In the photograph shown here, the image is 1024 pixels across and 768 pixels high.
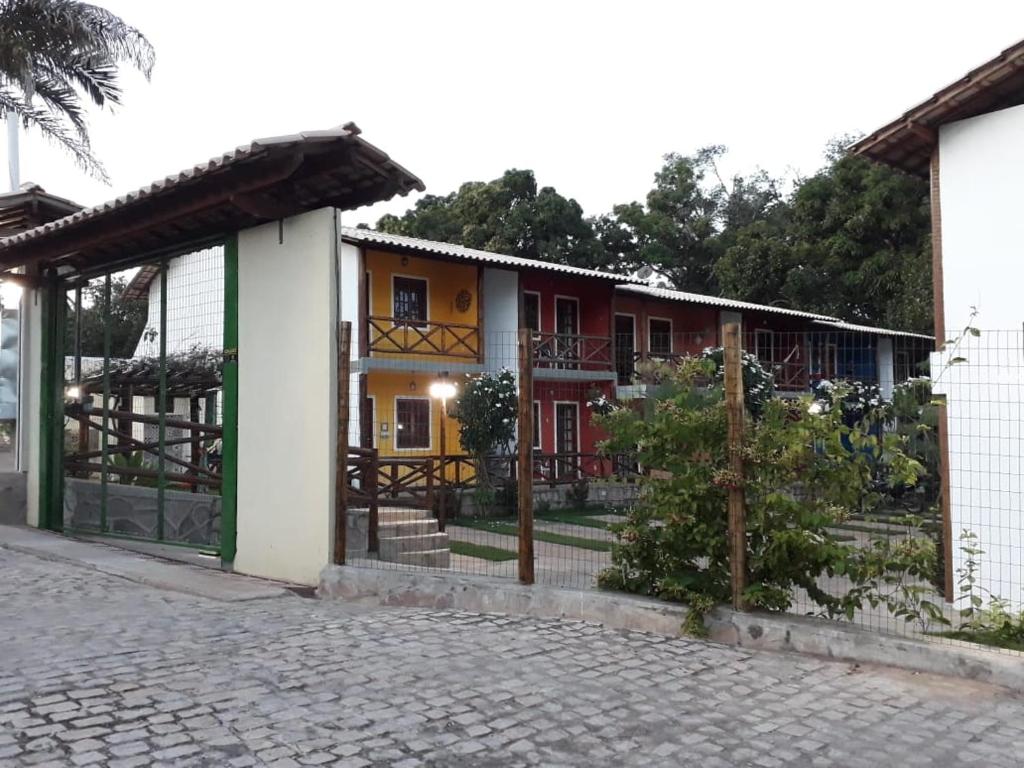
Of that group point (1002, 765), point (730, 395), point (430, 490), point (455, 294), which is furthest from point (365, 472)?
point (455, 294)

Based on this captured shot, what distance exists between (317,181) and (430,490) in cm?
488

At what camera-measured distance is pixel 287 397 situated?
7.70 metres

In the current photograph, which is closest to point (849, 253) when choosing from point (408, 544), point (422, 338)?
point (422, 338)

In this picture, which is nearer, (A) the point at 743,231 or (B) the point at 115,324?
(B) the point at 115,324

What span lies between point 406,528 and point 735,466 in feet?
14.1

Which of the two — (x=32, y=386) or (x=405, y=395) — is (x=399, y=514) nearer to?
(x=32, y=386)

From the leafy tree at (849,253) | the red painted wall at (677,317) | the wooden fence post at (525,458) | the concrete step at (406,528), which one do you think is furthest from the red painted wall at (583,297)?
the wooden fence post at (525,458)

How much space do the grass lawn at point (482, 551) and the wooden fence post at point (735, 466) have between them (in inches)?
193

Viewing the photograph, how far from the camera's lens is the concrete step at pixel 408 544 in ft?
27.1

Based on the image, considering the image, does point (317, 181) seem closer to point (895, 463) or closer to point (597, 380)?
point (895, 463)

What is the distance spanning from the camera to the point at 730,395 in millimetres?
5617

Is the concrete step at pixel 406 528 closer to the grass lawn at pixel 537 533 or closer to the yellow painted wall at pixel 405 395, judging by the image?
the grass lawn at pixel 537 533

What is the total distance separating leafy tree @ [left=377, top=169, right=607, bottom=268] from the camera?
101 ft

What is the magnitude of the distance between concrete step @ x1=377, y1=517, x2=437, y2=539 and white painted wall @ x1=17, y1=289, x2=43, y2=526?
534 centimetres
